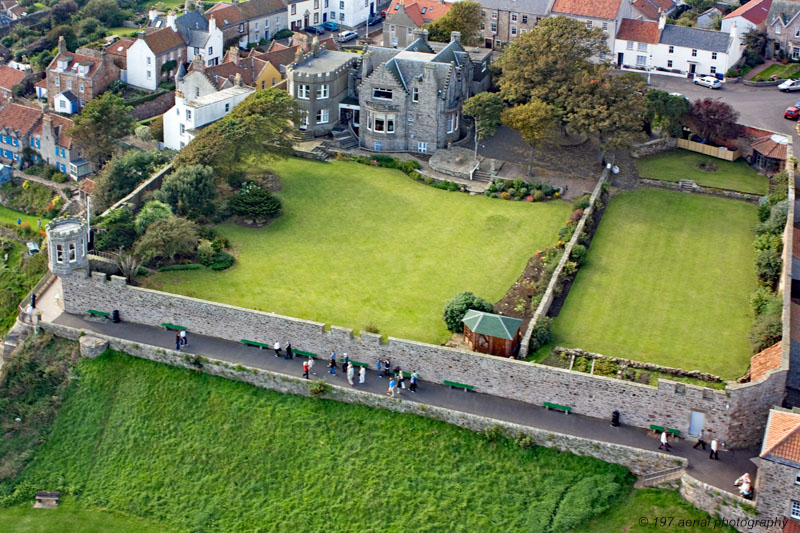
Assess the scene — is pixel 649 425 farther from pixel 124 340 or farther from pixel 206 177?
pixel 206 177

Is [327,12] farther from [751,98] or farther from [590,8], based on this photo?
[751,98]

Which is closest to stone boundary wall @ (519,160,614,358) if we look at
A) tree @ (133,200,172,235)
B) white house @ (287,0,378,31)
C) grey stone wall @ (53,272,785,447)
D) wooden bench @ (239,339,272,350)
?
grey stone wall @ (53,272,785,447)

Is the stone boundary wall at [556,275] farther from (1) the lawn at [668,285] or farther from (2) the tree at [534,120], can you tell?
(2) the tree at [534,120]

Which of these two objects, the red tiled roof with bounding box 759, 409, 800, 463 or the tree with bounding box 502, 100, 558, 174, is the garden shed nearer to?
the red tiled roof with bounding box 759, 409, 800, 463

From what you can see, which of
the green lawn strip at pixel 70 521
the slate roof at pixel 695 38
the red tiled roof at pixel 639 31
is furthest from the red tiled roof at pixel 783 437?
the red tiled roof at pixel 639 31

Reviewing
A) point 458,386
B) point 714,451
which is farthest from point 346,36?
point 714,451

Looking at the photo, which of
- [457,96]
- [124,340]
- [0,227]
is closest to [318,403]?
[124,340]
